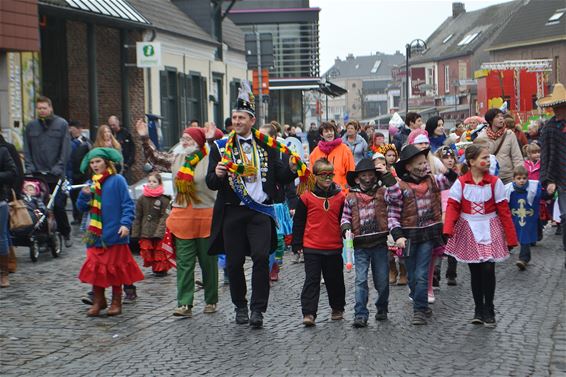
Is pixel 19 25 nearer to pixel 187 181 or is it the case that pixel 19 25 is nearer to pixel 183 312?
pixel 187 181

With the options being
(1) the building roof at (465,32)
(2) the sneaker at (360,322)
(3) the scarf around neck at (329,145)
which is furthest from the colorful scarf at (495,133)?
(1) the building roof at (465,32)

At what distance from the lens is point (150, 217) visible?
45.8 ft

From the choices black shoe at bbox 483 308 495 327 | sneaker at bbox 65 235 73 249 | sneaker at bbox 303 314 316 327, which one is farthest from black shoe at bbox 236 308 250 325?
sneaker at bbox 65 235 73 249

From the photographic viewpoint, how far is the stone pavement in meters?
8.07

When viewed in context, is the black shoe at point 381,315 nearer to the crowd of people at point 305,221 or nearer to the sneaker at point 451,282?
the crowd of people at point 305,221

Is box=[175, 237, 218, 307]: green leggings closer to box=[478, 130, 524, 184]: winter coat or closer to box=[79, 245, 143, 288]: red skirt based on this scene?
box=[79, 245, 143, 288]: red skirt

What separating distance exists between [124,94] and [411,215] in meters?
18.7

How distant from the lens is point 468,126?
56.6ft

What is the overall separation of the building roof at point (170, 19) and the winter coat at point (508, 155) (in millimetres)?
14968

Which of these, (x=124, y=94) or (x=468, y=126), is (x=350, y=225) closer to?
(x=468, y=126)

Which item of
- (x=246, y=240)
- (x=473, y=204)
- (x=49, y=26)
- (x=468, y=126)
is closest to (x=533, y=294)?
(x=473, y=204)

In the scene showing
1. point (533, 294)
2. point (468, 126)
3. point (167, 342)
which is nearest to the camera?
point (167, 342)

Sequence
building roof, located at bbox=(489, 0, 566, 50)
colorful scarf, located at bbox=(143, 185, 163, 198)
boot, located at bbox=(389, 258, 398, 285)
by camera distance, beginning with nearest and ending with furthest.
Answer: boot, located at bbox=(389, 258, 398, 285), colorful scarf, located at bbox=(143, 185, 163, 198), building roof, located at bbox=(489, 0, 566, 50)

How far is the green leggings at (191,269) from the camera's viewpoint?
10.5m
